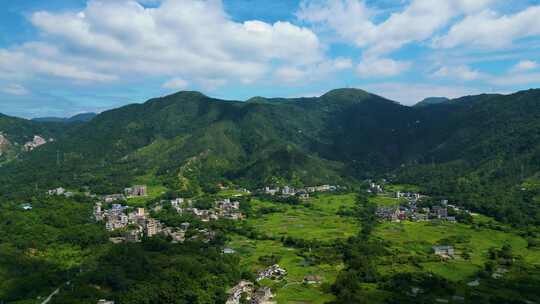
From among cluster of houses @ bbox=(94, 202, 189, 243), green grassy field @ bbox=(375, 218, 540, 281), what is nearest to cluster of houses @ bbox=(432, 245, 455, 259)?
green grassy field @ bbox=(375, 218, 540, 281)

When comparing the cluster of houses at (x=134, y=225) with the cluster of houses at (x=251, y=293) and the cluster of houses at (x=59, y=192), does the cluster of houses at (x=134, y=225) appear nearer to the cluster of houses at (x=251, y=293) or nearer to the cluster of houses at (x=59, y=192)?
the cluster of houses at (x=59, y=192)

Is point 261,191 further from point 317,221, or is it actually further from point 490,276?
point 490,276

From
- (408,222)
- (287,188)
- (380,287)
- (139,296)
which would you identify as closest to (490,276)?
(380,287)

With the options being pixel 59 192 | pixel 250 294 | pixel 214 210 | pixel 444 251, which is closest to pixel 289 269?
pixel 250 294

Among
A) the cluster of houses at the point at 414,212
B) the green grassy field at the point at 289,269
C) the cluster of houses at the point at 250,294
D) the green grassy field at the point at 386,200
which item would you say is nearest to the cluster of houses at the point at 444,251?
the green grassy field at the point at 289,269

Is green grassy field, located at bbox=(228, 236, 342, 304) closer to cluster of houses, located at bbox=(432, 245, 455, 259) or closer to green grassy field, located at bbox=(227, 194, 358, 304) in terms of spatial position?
green grassy field, located at bbox=(227, 194, 358, 304)
